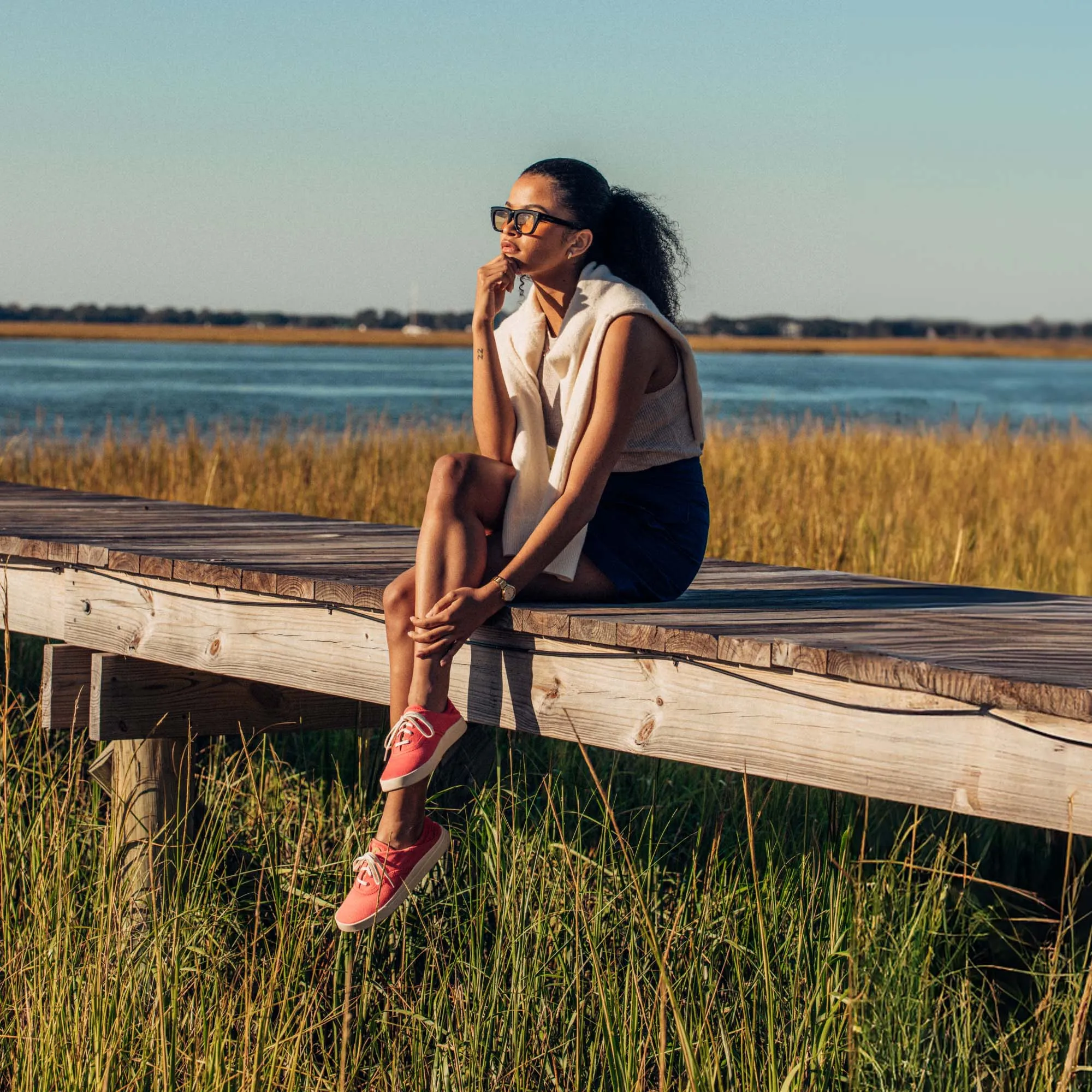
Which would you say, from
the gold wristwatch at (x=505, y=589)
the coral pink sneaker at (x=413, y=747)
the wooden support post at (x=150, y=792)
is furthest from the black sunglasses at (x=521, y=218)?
the wooden support post at (x=150, y=792)

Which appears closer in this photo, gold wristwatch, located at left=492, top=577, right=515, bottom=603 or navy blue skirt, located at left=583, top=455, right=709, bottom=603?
gold wristwatch, located at left=492, top=577, right=515, bottom=603

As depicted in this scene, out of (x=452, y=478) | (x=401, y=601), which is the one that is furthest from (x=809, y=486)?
(x=401, y=601)

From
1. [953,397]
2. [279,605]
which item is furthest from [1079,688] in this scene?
[953,397]

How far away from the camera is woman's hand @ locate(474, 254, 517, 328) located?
3193mm

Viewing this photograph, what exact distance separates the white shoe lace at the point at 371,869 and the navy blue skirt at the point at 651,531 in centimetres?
78

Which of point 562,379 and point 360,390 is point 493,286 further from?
point 360,390

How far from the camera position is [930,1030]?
10.6 ft

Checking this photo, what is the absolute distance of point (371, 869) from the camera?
289cm

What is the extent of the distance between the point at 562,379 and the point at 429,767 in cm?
92

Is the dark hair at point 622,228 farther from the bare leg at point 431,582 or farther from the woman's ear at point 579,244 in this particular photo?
the bare leg at point 431,582

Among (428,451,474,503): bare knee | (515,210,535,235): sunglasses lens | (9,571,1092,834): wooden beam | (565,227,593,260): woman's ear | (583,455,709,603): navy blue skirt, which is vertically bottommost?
(9,571,1092,834): wooden beam

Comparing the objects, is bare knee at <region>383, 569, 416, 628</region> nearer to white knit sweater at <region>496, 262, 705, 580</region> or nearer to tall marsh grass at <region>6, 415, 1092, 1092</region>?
white knit sweater at <region>496, 262, 705, 580</region>

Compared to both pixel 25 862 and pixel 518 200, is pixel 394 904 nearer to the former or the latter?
pixel 25 862

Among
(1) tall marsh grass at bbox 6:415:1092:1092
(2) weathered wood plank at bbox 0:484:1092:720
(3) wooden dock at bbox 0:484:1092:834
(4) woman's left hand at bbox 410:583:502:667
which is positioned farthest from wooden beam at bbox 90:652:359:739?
(4) woman's left hand at bbox 410:583:502:667
